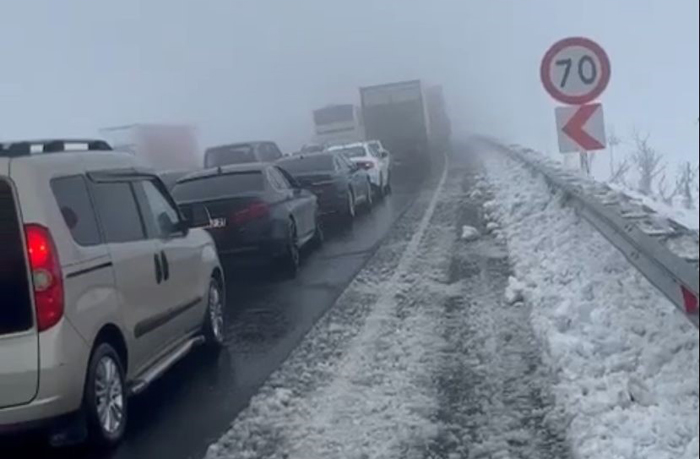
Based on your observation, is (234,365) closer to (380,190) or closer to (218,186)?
(218,186)

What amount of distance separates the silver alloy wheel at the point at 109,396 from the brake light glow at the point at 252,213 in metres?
7.23

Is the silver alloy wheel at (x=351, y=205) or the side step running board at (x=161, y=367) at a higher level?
the side step running board at (x=161, y=367)

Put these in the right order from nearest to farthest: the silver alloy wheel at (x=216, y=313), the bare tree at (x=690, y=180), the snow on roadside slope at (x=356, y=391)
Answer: the bare tree at (x=690, y=180) < the snow on roadside slope at (x=356, y=391) < the silver alloy wheel at (x=216, y=313)

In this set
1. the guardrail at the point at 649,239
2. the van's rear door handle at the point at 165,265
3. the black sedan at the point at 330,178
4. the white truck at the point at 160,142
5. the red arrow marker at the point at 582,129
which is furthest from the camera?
the white truck at the point at 160,142

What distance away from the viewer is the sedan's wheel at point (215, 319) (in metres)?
9.51

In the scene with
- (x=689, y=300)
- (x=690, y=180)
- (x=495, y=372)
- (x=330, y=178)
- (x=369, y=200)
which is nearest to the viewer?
(x=690, y=180)

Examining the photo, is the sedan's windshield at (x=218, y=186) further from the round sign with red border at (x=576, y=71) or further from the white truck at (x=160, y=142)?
the white truck at (x=160, y=142)

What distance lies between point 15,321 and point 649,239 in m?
3.82

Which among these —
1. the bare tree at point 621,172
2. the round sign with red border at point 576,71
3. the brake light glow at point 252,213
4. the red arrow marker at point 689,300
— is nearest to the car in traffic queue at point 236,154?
the bare tree at point 621,172

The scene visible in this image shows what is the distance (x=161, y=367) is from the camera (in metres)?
7.96

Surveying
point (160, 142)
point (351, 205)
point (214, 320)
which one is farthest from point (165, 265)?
point (160, 142)

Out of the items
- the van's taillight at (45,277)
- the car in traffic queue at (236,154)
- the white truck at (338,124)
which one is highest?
the van's taillight at (45,277)

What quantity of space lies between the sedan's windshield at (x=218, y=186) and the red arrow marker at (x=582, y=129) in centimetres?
425

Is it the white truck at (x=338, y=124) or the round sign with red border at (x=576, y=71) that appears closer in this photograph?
the round sign with red border at (x=576, y=71)
